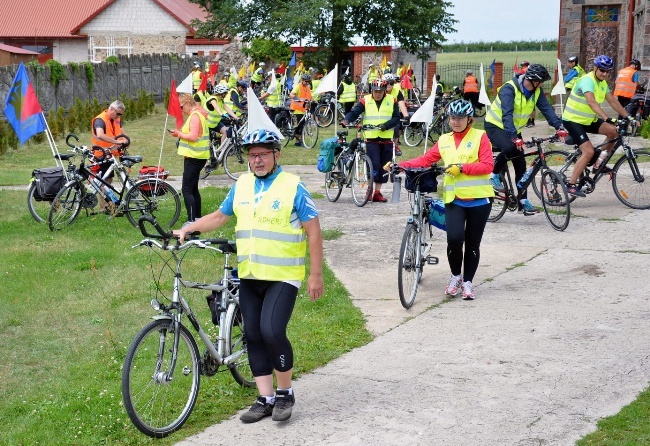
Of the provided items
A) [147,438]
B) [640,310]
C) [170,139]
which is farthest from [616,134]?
[170,139]

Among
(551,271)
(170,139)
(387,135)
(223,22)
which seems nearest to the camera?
(551,271)

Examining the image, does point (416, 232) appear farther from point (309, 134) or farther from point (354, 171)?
point (309, 134)

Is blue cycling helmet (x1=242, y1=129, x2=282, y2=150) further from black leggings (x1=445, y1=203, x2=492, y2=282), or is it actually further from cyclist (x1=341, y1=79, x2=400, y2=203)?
cyclist (x1=341, y1=79, x2=400, y2=203)

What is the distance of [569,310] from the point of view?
28.2ft

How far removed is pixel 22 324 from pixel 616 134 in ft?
26.2

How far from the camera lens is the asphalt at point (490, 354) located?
5980 mm

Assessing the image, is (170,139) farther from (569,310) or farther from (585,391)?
(585,391)

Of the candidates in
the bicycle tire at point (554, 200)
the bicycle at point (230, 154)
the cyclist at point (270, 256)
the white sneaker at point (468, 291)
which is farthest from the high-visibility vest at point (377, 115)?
the cyclist at point (270, 256)

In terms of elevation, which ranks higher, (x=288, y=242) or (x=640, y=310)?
(x=288, y=242)

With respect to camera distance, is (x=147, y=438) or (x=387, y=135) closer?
(x=147, y=438)

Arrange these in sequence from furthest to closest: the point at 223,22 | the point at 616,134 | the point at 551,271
Result: 1. the point at 223,22
2. the point at 616,134
3. the point at 551,271

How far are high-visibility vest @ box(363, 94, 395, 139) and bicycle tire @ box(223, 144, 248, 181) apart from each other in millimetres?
4589

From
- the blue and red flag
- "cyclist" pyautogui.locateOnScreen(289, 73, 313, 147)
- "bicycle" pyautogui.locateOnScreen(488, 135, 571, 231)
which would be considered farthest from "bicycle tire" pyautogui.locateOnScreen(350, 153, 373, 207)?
"cyclist" pyautogui.locateOnScreen(289, 73, 313, 147)

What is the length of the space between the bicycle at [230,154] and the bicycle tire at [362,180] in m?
4.11
